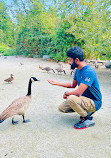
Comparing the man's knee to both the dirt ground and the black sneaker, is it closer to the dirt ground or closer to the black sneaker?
the black sneaker

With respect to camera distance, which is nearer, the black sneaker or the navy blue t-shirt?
the navy blue t-shirt

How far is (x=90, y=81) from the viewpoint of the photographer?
3250mm

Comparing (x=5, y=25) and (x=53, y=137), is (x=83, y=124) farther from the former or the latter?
(x=5, y=25)

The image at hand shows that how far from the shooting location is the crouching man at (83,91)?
129 inches

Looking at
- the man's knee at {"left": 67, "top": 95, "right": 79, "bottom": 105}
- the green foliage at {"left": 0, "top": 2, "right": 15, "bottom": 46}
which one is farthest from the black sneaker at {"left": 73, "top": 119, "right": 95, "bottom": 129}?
the green foliage at {"left": 0, "top": 2, "right": 15, "bottom": 46}

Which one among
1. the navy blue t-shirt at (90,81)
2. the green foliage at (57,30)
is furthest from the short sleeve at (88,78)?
the green foliage at (57,30)

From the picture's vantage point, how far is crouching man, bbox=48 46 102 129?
10.7 feet

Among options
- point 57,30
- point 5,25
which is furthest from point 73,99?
point 5,25

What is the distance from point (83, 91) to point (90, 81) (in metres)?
0.23

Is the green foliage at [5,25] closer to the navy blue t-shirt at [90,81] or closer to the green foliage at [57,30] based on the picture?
the green foliage at [57,30]

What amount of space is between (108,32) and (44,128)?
674 cm

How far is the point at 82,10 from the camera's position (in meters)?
14.6

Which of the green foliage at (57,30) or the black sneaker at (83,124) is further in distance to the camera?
the green foliage at (57,30)

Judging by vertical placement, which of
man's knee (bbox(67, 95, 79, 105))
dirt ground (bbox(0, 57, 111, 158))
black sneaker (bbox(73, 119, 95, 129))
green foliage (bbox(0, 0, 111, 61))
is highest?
green foliage (bbox(0, 0, 111, 61))
